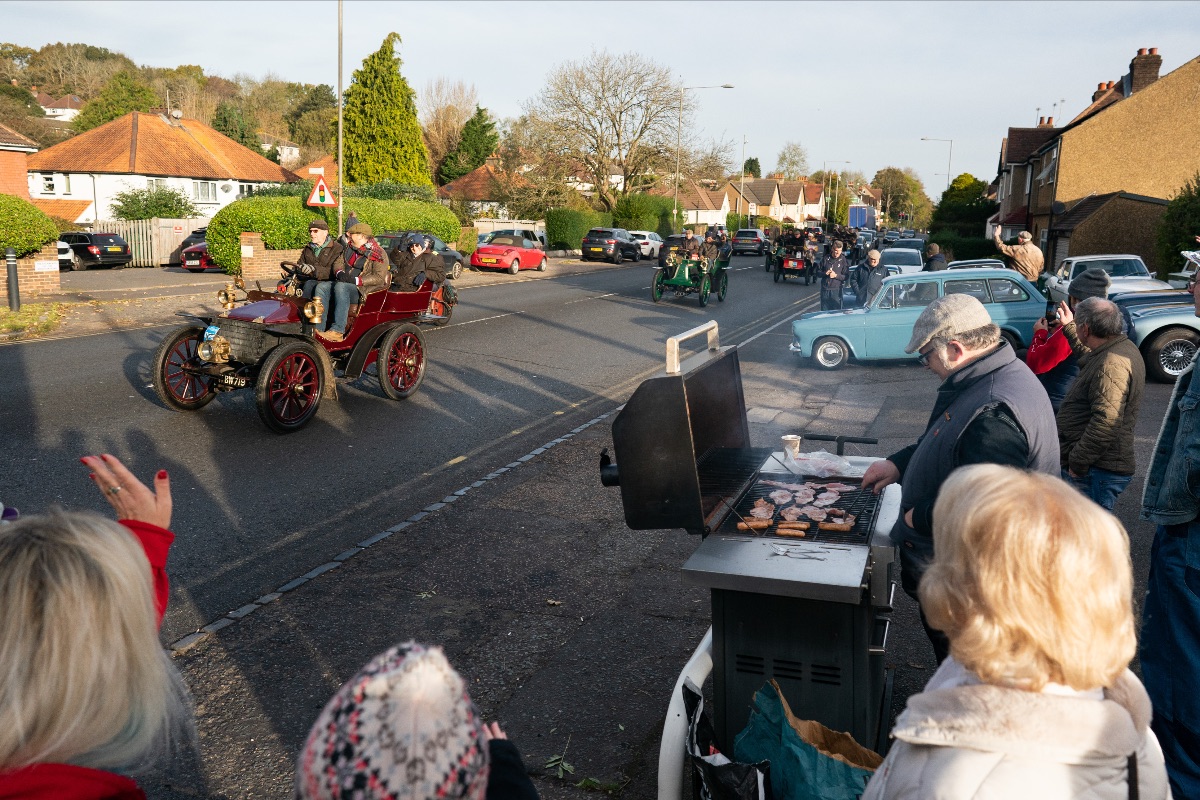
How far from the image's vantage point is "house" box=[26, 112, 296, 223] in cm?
4534

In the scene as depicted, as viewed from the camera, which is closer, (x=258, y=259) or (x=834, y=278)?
(x=834, y=278)

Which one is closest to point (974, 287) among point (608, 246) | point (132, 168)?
point (608, 246)

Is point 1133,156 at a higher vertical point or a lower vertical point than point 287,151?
A: lower

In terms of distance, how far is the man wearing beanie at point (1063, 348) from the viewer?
6.80m

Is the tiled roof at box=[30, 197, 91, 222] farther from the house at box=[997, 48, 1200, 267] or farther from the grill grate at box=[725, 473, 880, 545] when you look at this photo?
the grill grate at box=[725, 473, 880, 545]

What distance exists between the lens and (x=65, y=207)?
44.9 meters

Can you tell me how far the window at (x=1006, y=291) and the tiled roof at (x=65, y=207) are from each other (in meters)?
44.8

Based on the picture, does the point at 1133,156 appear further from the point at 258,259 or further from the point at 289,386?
the point at 289,386

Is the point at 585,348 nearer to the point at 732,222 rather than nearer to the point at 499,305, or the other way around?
the point at 499,305

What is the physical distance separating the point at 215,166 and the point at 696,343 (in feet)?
132

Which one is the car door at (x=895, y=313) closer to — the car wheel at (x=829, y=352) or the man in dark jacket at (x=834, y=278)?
the car wheel at (x=829, y=352)

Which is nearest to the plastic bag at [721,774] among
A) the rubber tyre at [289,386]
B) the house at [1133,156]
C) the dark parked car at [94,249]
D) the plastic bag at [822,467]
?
the plastic bag at [822,467]

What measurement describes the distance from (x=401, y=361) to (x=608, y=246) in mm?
28264

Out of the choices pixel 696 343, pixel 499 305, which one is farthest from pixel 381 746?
pixel 499 305
